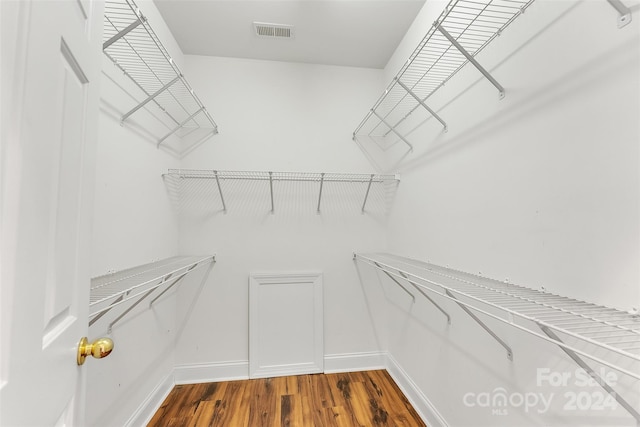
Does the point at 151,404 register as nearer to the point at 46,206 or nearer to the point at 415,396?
the point at 415,396

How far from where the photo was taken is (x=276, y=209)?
2.17 metres

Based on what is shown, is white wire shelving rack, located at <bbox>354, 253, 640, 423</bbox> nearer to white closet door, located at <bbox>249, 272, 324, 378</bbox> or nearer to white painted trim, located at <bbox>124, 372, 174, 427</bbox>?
white closet door, located at <bbox>249, 272, 324, 378</bbox>

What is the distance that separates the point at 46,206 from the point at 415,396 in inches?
81.2

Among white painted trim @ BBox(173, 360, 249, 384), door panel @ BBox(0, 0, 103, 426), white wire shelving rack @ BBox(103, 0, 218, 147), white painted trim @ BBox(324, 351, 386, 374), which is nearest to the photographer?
door panel @ BBox(0, 0, 103, 426)

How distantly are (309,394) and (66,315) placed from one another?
1719 millimetres

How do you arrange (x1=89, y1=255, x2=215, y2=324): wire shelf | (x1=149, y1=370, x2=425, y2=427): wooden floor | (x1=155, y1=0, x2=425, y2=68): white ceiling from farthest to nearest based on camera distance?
(x1=155, y1=0, x2=425, y2=68): white ceiling
(x1=149, y1=370, x2=425, y2=427): wooden floor
(x1=89, y1=255, x2=215, y2=324): wire shelf

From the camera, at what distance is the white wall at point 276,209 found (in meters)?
2.07

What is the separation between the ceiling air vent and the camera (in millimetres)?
1856

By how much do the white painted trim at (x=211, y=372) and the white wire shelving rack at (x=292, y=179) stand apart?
48.0 inches

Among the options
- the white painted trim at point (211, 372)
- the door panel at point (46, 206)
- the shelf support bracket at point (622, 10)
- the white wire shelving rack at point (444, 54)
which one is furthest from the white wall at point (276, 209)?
the shelf support bracket at point (622, 10)

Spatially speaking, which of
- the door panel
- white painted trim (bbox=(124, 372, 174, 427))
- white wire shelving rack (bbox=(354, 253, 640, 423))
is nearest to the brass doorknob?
the door panel

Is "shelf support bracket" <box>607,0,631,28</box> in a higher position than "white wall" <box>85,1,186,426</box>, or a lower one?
higher

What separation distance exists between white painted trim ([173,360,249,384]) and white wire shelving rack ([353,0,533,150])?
84.1 inches

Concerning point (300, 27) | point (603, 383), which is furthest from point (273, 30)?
point (603, 383)
